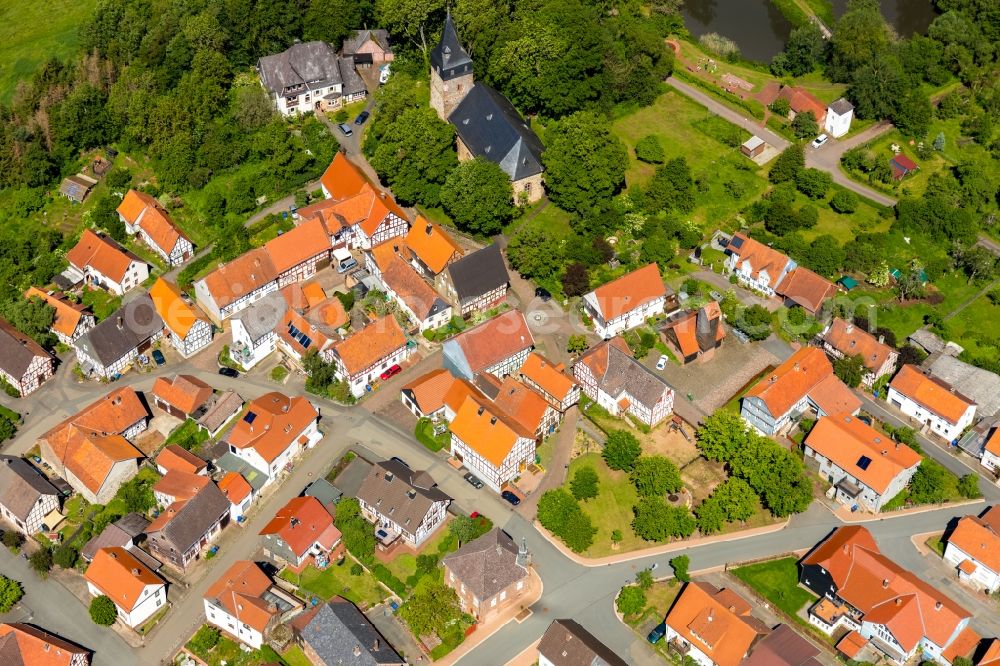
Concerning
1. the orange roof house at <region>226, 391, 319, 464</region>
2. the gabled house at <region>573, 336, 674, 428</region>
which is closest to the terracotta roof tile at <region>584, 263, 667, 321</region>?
the gabled house at <region>573, 336, 674, 428</region>

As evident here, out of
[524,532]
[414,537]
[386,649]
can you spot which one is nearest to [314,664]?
[386,649]

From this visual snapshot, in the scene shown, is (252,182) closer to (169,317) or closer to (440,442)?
(169,317)

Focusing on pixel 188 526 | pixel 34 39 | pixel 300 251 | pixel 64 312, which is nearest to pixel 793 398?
pixel 300 251

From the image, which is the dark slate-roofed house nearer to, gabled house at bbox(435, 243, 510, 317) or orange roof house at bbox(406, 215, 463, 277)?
gabled house at bbox(435, 243, 510, 317)

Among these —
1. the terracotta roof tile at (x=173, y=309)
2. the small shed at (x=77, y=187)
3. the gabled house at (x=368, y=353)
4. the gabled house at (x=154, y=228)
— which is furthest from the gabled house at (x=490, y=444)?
the small shed at (x=77, y=187)

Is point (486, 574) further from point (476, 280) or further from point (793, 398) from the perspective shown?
point (476, 280)

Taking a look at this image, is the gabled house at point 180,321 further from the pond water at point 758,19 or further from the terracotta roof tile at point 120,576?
the pond water at point 758,19
